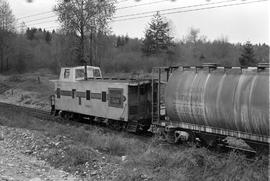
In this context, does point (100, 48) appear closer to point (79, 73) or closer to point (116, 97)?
point (79, 73)

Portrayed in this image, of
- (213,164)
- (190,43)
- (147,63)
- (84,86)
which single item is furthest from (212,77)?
(190,43)

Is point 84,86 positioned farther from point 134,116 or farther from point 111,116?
point 134,116

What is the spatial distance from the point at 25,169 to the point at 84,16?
26386mm

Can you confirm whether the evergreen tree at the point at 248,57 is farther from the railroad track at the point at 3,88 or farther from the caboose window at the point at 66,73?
the caboose window at the point at 66,73

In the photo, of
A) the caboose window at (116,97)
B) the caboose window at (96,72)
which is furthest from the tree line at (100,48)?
the caboose window at (116,97)

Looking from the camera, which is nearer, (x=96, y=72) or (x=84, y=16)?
(x=96, y=72)

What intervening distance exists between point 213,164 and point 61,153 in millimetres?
5476

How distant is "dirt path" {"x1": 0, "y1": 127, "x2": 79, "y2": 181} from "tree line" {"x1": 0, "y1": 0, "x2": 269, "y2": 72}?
2299 cm

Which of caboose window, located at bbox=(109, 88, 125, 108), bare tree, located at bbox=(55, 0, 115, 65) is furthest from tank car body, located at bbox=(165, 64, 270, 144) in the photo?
bare tree, located at bbox=(55, 0, 115, 65)

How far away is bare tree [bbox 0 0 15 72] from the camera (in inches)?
2741

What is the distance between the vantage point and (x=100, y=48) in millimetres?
50531

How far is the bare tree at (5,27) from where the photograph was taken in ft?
228

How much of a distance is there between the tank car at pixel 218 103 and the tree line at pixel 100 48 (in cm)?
2219

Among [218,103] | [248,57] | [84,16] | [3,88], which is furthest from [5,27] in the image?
[218,103]
